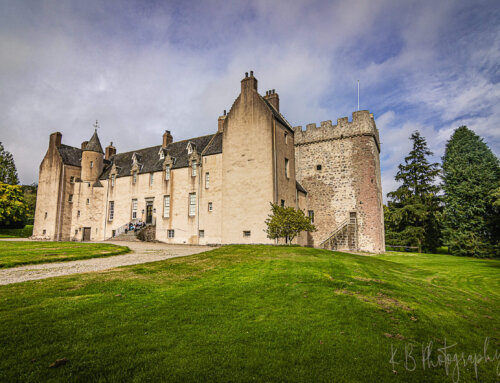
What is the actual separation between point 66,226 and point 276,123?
31.4 m

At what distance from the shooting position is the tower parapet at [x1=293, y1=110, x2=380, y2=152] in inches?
1138

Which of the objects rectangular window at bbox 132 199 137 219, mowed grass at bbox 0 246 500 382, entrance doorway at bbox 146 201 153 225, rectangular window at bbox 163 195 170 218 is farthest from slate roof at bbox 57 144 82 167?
mowed grass at bbox 0 246 500 382

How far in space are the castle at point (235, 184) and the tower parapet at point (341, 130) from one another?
0.10 meters

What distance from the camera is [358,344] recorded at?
217 inches

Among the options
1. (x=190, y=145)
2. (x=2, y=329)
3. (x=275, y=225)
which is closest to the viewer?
(x=2, y=329)

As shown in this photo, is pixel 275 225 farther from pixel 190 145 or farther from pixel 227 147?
pixel 190 145

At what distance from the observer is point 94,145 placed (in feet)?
127

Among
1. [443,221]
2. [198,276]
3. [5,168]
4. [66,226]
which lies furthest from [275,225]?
[5,168]

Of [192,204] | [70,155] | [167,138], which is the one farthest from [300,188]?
[70,155]

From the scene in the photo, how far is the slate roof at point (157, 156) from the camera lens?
98.0ft

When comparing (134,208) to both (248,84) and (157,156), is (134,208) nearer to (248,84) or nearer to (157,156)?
(157,156)

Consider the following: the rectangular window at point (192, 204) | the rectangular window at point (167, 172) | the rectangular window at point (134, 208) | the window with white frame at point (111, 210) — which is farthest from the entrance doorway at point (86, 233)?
the rectangular window at point (192, 204)

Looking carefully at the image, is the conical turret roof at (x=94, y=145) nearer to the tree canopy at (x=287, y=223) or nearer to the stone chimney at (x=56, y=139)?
the stone chimney at (x=56, y=139)

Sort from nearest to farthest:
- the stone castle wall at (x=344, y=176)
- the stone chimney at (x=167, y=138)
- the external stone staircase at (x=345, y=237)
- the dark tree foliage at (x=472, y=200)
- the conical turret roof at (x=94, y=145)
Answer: the external stone staircase at (x=345, y=237) → the stone castle wall at (x=344, y=176) → the dark tree foliage at (x=472, y=200) → the stone chimney at (x=167, y=138) → the conical turret roof at (x=94, y=145)
